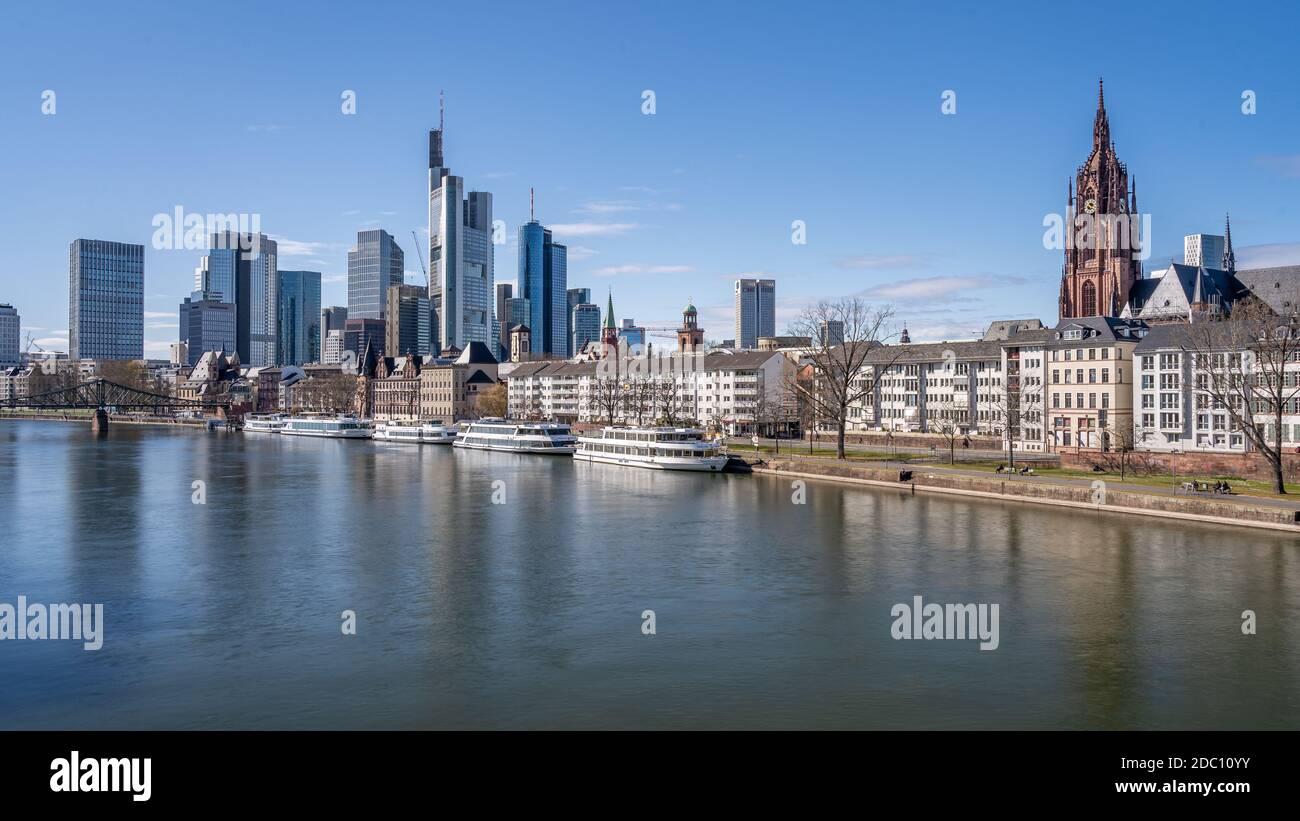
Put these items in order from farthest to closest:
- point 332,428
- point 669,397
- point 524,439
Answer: point 332,428 → point 669,397 → point 524,439

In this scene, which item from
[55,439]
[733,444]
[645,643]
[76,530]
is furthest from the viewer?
[55,439]

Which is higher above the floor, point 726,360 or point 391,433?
point 726,360

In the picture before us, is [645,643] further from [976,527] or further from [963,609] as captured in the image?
[976,527]

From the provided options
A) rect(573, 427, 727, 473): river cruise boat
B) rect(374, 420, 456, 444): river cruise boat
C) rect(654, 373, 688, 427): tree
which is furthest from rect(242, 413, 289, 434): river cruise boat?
rect(573, 427, 727, 473): river cruise boat

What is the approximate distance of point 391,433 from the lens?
151 meters

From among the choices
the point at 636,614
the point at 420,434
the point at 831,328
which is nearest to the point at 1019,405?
the point at 831,328

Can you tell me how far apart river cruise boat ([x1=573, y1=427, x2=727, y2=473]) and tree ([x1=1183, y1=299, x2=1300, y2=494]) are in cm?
3947

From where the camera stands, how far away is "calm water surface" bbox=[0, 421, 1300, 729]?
25000mm

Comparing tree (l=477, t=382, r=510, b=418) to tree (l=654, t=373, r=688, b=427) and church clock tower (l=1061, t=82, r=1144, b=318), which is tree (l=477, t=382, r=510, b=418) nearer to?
tree (l=654, t=373, r=688, b=427)

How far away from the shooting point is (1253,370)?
74625mm

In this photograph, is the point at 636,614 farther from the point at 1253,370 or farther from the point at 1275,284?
the point at 1275,284

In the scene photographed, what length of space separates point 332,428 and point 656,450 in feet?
281
